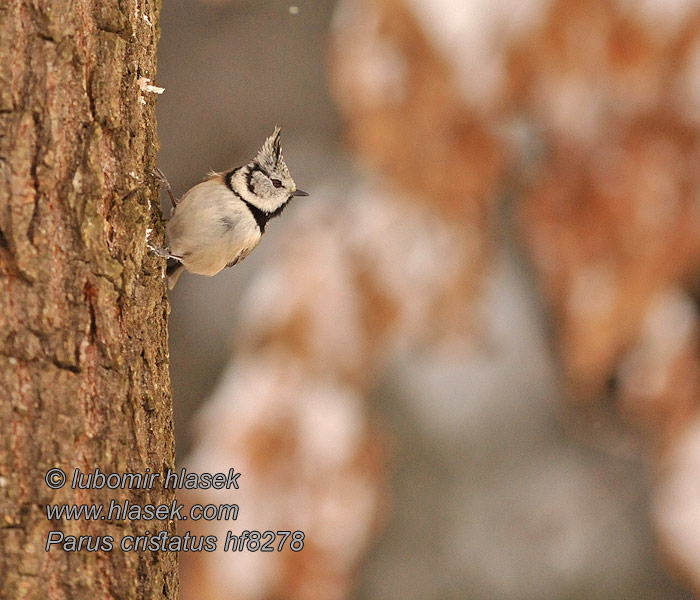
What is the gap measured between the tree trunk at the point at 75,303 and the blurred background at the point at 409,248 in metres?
2.29

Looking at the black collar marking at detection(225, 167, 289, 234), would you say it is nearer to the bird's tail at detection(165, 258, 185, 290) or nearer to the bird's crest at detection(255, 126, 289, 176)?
the bird's crest at detection(255, 126, 289, 176)

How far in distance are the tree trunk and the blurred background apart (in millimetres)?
2287

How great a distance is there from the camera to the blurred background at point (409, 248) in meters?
3.91

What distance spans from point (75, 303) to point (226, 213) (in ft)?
3.45

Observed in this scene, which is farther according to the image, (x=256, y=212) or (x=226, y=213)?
(x=256, y=212)

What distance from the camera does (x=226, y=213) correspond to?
251 cm

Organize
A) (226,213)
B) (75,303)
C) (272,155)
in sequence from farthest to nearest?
1. (272,155)
2. (226,213)
3. (75,303)

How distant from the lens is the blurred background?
154 inches

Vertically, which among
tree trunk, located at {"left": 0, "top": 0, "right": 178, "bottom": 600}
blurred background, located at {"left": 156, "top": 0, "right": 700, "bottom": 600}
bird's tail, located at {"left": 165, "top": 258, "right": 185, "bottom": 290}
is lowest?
tree trunk, located at {"left": 0, "top": 0, "right": 178, "bottom": 600}

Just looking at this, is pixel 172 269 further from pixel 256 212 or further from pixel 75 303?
pixel 75 303

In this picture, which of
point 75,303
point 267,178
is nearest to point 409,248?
point 267,178

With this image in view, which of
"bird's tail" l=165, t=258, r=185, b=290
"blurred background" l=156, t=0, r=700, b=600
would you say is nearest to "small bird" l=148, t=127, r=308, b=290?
"bird's tail" l=165, t=258, r=185, b=290

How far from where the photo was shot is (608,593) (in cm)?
455

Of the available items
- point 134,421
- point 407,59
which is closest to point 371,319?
point 407,59
